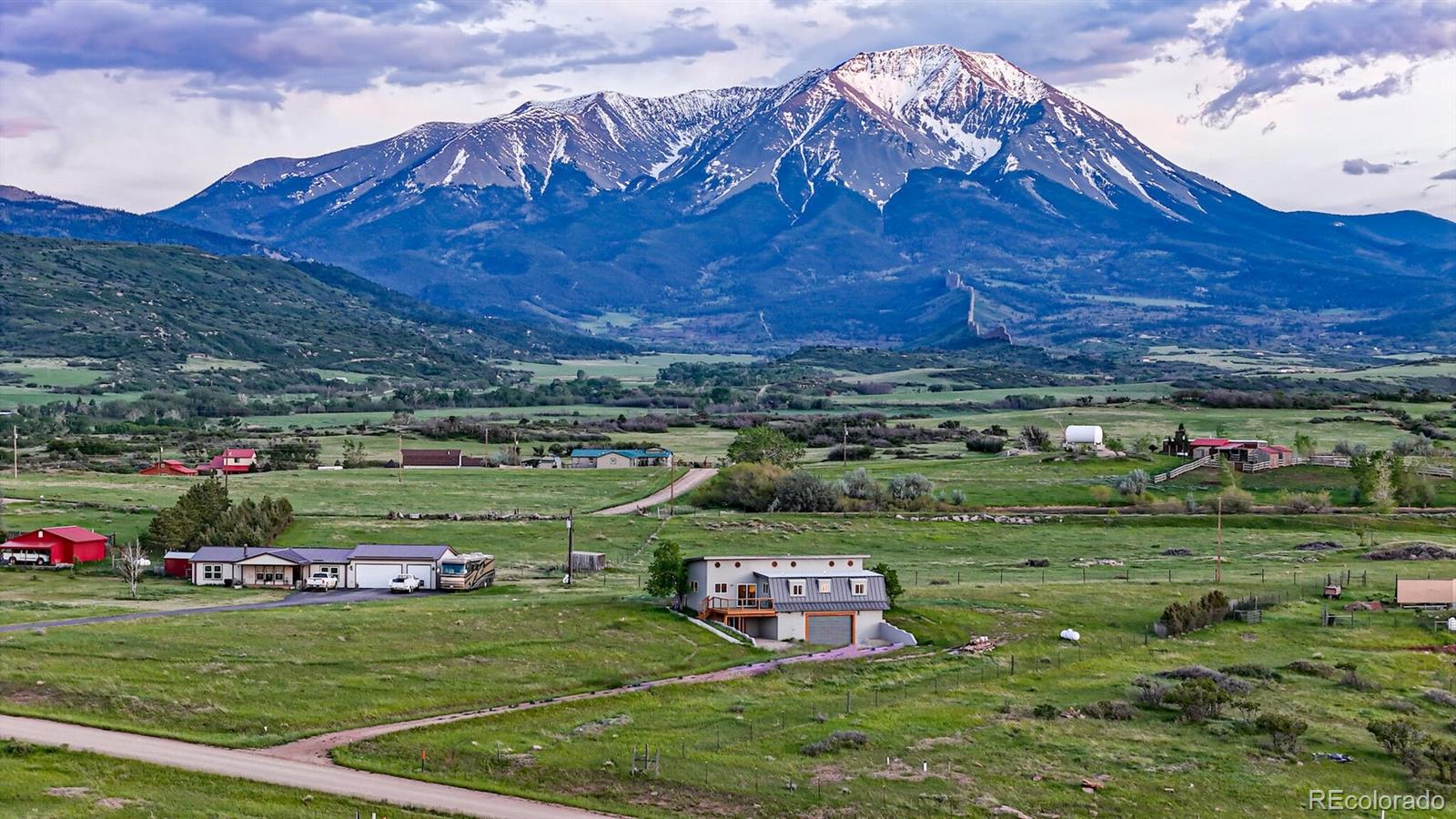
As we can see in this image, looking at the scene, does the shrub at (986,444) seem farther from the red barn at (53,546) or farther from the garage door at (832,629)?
the red barn at (53,546)

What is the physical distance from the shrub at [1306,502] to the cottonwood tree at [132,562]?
182 feet

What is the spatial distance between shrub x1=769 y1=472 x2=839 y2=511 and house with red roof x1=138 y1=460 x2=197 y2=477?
40.3 metres

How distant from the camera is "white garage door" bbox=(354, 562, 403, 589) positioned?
2254 inches

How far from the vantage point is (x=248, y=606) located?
5075cm

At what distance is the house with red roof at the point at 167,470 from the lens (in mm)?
98875

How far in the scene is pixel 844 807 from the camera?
3130cm

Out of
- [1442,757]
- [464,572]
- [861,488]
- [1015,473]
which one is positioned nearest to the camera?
[1442,757]

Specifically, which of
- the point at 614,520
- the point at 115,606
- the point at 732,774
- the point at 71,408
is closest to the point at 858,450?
the point at 614,520

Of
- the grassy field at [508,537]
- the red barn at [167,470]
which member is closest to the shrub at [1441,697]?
the grassy field at [508,537]

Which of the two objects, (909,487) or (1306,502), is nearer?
(1306,502)

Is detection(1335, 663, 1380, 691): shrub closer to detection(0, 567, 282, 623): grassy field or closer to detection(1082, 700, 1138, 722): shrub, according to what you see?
detection(1082, 700, 1138, 722): shrub

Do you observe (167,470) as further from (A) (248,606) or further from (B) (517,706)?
(B) (517,706)

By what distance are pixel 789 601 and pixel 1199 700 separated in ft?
49.3

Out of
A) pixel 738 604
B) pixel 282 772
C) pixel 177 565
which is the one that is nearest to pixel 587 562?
pixel 738 604
